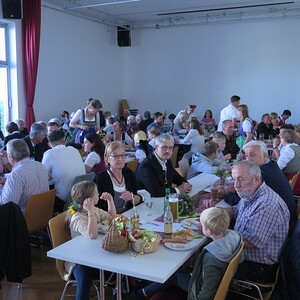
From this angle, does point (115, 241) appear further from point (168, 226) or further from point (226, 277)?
point (226, 277)

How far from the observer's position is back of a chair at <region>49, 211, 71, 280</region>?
2.53 meters

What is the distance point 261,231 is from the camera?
2.39 m

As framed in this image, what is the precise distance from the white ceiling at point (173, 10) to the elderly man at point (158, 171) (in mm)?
6746

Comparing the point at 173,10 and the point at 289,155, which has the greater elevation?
the point at 173,10

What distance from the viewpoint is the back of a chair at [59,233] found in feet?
8.29

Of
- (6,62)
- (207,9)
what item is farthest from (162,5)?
Answer: (6,62)

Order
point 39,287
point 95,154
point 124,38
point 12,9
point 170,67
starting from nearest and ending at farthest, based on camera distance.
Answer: point 39,287, point 95,154, point 12,9, point 124,38, point 170,67

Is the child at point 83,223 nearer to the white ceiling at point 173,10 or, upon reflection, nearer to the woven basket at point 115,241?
the woven basket at point 115,241

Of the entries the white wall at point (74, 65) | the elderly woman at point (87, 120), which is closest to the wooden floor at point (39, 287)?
the elderly woman at point (87, 120)

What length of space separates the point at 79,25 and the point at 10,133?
5881 mm

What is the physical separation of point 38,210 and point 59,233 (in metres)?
1.00

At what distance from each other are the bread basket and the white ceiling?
26.9 ft

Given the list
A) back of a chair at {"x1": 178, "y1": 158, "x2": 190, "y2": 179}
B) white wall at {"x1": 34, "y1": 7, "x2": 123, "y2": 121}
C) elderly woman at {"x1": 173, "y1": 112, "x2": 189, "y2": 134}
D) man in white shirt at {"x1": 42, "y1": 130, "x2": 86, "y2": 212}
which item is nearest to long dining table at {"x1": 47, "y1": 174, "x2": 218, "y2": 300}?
man in white shirt at {"x1": 42, "y1": 130, "x2": 86, "y2": 212}

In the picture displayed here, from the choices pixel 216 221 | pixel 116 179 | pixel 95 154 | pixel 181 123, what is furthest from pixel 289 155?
pixel 181 123
